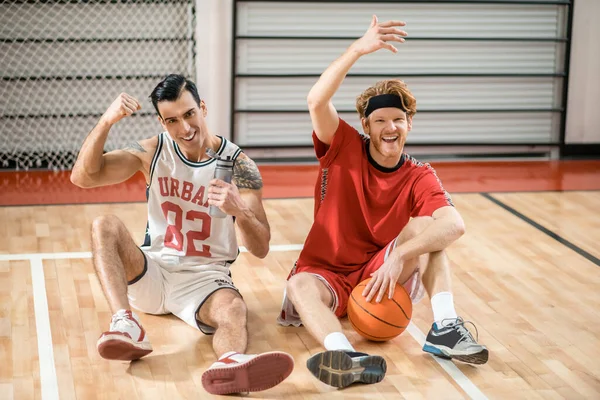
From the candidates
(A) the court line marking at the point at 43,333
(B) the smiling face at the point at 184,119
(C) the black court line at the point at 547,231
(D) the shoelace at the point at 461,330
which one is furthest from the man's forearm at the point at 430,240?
(C) the black court line at the point at 547,231

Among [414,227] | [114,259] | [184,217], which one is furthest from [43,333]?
[414,227]

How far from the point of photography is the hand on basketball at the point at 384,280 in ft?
13.3

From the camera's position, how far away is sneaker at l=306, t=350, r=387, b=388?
3729 millimetres

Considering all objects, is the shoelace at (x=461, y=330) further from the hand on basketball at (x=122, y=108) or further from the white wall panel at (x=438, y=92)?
the white wall panel at (x=438, y=92)

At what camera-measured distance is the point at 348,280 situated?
4387 mm

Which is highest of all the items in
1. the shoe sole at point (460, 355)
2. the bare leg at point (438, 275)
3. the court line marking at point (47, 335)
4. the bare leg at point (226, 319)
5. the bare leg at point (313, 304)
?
the bare leg at point (438, 275)

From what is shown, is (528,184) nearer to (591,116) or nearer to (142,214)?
(591,116)

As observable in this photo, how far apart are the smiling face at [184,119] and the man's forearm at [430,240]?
1.06 m

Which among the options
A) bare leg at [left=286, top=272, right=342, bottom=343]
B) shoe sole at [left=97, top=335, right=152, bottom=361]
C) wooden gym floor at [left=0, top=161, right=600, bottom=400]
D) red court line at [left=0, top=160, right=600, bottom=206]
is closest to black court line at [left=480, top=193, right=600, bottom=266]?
wooden gym floor at [left=0, top=161, right=600, bottom=400]

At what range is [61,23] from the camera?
A: 27.4 feet

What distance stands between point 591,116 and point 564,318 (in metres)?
5.29

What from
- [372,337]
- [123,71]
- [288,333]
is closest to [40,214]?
[123,71]

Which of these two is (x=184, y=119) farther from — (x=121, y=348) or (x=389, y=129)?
(x=121, y=348)

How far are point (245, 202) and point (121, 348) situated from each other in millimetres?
856
